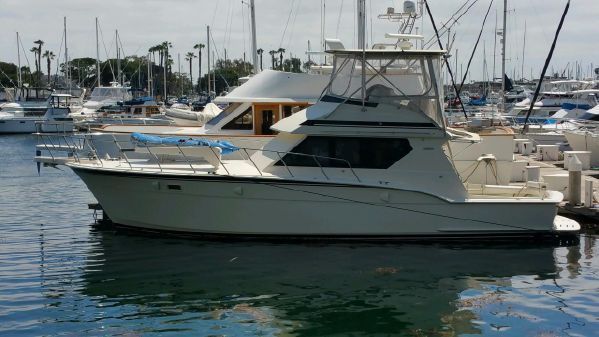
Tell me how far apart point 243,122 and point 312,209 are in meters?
7.27

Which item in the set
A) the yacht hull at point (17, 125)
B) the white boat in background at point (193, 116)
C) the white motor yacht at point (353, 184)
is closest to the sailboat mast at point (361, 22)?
the white motor yacht at point (353, 184)

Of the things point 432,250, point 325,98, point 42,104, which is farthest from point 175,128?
point 42,104

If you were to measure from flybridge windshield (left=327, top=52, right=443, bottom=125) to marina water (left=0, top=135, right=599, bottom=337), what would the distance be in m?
2.81

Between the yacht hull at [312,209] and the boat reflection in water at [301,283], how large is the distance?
34cm

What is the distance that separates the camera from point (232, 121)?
21078 millimetres

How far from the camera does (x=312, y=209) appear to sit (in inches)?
564

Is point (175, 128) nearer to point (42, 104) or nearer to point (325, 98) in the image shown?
point (325, 98)

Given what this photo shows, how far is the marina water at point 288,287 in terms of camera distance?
34.3 feet

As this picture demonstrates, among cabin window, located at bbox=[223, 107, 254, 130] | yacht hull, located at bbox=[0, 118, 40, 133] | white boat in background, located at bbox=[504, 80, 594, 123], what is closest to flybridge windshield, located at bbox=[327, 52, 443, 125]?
cabin window, located at bbox=[223, 107, 254, 130]

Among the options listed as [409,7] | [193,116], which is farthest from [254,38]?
[409,7]

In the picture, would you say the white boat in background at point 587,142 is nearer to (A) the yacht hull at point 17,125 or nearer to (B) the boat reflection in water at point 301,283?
(B) the boat reflection in water at point 301,283

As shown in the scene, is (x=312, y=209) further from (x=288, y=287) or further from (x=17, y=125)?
(x=17, y=125)

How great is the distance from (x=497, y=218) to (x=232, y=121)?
8953 mm

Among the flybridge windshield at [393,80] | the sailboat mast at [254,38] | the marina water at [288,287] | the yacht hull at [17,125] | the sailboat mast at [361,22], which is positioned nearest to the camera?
the marina water at [288,287]
